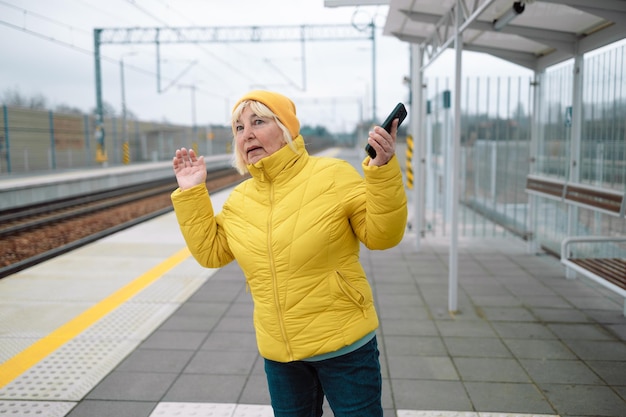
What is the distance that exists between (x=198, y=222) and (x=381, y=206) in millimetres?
797

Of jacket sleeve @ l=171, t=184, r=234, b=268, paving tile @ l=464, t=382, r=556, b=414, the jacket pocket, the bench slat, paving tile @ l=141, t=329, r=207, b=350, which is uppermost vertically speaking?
jacket sleeve @ l=171, t=184, r=234, b=268

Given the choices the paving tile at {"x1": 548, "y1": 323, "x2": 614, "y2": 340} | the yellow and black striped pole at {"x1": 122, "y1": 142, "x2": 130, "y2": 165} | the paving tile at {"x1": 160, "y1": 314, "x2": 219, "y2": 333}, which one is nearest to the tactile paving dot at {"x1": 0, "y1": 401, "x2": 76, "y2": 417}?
the paving tile at {"x1": 160, "y1": 314, "x2": 219, "y2": 333}

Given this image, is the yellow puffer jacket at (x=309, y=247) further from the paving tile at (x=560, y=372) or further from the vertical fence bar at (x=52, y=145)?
the vertical fence bar at (x=52, y=145)

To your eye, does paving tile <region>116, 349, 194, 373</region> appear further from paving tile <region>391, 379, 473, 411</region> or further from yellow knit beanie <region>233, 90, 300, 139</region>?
yellow knit beanie <region>233, 90, 300, 139</region>

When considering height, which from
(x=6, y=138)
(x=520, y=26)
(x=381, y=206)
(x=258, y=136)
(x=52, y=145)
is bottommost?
(x=381, y=206)

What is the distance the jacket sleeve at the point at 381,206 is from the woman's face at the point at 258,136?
0.35 meters

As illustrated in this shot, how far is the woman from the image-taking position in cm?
207

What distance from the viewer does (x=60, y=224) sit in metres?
12.6

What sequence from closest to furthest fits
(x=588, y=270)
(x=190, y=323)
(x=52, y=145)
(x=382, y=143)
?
(x=382, y=143), (x=588, y=270), (x=190, y=323), (x=52, y=145)

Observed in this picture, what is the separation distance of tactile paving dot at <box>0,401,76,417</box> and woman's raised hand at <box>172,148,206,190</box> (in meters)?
1.98

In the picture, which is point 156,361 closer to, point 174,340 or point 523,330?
point 174,340

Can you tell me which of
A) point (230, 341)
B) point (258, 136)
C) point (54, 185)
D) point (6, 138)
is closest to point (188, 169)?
point (258, 136)

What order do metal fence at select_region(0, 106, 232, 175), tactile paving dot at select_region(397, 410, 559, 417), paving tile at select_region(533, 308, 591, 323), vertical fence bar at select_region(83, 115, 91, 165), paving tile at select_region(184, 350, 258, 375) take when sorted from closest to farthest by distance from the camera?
tactile paving dot at select_region(397, 410, 559, 417) → paving tile at select_region(184, 350, 258, 375) → paving tile at select_region(533, 308, 591, 323) → metal fence at select_region(0, 106, 232, 175) → vertical fence bar at select_region(83, 115, 91, 165)

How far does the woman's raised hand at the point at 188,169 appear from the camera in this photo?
2357 mm
